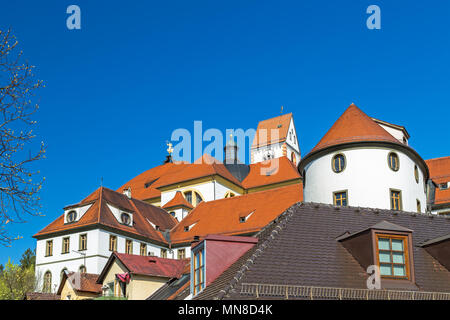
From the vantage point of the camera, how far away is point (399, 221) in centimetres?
1966

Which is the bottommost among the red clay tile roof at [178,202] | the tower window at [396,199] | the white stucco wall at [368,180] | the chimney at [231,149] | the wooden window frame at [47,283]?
the wooden window frame at [47,283]

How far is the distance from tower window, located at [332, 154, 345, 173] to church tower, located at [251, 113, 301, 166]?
63047 millimetres

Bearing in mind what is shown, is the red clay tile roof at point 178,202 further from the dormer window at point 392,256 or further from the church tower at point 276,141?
the dormer window at point 392,256

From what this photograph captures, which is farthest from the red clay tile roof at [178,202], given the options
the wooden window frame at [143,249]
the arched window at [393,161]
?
the arched window at [393,161]

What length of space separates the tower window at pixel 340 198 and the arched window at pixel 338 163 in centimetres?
142

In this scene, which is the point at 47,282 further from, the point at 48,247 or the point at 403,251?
the point at 403,251

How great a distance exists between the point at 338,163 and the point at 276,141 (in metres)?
66.3

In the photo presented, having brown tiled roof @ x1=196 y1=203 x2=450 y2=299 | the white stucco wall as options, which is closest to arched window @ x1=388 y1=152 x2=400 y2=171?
the white stucco wall

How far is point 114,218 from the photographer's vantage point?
171 feet

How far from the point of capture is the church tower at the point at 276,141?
102688 millimetres

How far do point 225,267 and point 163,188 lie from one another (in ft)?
159

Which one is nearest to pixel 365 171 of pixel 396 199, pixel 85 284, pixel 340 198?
pixel 340 198

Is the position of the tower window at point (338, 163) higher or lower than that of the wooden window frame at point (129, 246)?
higher
